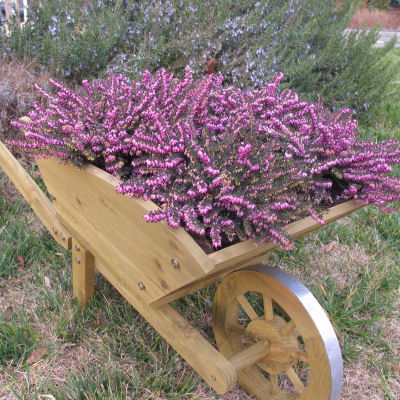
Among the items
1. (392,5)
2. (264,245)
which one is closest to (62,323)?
(264,245)

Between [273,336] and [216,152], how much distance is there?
0.67m

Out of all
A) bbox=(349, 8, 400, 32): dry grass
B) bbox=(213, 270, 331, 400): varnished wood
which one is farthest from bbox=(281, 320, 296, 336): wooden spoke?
bbox=(349, 8, 400, 32): dry grass

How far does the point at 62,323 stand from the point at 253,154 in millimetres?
1083

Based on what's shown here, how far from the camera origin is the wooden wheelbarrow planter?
1205 mm

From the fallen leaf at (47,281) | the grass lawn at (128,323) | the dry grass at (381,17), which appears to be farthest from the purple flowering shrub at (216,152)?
the dry grass at (381,17)

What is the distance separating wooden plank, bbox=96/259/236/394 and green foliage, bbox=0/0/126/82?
69.0 inches

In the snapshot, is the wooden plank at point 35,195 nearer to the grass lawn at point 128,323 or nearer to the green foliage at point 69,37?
the grass lawn at point 128,323

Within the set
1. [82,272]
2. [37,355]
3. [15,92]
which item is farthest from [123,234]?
[15,92]

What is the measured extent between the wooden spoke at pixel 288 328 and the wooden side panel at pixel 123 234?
17.5 inches

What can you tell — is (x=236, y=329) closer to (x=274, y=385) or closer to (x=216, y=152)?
(x=274, y=385)

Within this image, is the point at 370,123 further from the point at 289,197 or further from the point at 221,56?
the point at 289,197

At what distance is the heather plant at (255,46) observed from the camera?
2875 millimetres

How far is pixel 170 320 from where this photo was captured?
1.42 metres

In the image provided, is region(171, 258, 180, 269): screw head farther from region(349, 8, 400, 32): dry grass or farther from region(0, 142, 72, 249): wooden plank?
region(349, 8, 400, 32): dry grass
